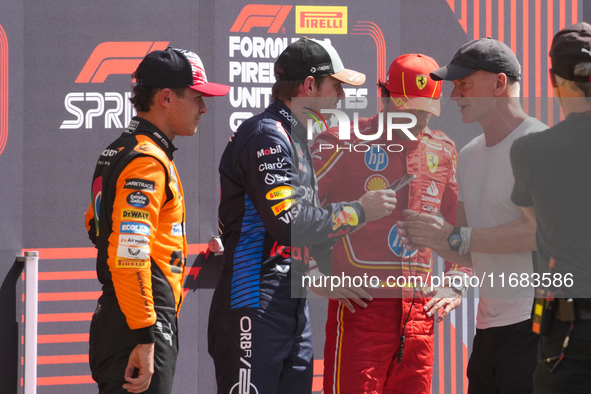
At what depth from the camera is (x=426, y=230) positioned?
3014 millimetres

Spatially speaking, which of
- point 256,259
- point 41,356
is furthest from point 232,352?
point 41,356

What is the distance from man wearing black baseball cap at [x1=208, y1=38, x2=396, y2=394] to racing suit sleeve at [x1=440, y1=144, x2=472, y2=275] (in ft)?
1.38

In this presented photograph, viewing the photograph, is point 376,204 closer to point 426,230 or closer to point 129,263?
point 426,230

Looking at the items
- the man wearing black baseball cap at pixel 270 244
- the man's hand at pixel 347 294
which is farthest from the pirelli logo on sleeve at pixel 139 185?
the man's hand at pixel 347 294

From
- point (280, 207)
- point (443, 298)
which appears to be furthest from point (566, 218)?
point (443, 298)

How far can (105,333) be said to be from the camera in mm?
2617

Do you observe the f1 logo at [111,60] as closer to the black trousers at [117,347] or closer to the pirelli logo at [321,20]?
the pirelli logo at [321,20]

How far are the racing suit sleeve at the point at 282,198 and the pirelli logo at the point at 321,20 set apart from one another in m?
1.61

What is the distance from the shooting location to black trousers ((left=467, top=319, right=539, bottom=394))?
111 inches

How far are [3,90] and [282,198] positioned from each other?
2.06 metres

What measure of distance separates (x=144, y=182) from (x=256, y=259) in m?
0.50

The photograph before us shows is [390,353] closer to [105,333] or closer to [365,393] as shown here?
[365,393]

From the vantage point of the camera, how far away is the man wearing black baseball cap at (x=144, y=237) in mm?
2516

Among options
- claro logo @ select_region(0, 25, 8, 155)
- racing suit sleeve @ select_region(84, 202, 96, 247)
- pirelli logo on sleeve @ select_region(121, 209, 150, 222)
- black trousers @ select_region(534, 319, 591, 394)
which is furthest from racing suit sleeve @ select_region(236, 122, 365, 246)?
claro logo @ select_region(0, 25, 8, 155)
